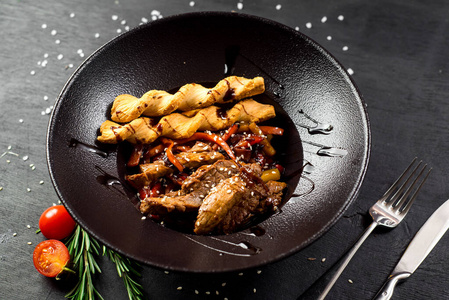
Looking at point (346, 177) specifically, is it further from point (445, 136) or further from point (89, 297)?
point (89, 297)

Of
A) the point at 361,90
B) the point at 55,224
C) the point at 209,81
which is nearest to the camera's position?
the point at 55,224

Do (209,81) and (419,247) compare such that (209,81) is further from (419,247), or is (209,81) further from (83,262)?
(419,247)

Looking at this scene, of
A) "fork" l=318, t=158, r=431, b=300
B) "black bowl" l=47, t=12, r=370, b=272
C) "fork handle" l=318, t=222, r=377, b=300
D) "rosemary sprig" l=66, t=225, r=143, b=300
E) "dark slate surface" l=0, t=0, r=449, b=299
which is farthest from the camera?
"fork" l=318, t=158, r=431, b=300

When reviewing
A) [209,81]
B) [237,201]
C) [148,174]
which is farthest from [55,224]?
[209,81]

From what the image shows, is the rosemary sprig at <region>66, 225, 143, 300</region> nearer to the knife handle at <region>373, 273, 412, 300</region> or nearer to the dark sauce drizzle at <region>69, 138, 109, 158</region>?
the dark sauce drizzle at <region>69, 138, 109, 158</region>

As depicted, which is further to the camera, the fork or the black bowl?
the fork

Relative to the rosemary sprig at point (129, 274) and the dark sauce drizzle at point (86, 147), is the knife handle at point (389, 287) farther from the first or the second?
the dark sauce drizzle at point (86, 147)

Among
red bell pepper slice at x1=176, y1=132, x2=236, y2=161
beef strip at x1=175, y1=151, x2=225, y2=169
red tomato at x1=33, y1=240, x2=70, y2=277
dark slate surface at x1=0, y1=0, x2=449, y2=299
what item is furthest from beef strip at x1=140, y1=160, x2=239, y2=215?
red tomato at x1=33, y1=240, x2=70, y2=277
